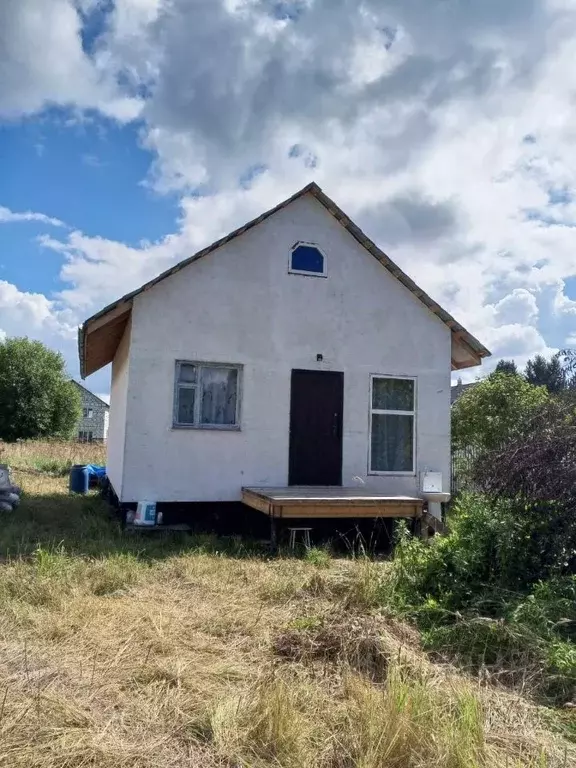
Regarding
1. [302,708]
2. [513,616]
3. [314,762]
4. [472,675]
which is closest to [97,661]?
[302,708]

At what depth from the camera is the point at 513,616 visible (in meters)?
4.82

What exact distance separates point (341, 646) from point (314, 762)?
1321mm

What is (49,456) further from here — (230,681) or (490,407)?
(230,681)

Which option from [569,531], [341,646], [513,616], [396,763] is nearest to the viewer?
[396,763]

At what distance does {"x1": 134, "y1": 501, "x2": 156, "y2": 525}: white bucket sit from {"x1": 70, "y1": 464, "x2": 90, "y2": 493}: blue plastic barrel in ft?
22.2

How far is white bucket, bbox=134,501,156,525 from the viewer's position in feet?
29.8

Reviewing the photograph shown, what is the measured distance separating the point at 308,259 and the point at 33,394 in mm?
32369

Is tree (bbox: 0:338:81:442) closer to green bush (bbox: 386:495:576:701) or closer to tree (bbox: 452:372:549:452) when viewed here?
tree (bbox: 452:372:549:452)

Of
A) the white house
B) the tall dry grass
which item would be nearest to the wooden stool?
the white house

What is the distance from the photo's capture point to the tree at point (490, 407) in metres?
15.6

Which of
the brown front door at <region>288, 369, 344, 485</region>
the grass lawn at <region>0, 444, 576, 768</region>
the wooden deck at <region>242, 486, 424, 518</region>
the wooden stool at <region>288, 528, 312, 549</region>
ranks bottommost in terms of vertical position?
the grass lawn at <region>0, 444, 576, 768</region>

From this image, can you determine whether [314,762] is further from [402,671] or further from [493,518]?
[493,518]

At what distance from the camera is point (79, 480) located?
15.3 m

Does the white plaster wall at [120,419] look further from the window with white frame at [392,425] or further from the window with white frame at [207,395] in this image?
the window with white frame at [392,425]
